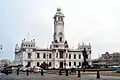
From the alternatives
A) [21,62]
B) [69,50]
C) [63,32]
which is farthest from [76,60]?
[21,62]

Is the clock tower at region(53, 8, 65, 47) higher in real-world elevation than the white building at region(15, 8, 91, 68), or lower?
higher

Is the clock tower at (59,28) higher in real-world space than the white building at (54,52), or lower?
higher

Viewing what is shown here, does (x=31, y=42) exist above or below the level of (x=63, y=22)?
below

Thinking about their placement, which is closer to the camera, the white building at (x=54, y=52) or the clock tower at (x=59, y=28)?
the white building at (x=54, y=52)

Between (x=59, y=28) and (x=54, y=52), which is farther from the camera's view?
(x=59, y=28)

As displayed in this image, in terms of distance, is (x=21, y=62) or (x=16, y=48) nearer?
(x=21, y=62)

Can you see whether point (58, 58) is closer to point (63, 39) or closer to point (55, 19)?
point (63, 39)

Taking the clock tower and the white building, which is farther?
the clock tower

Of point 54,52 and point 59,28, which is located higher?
point 59,28

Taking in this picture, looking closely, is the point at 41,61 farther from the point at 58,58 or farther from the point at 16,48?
the point at 16,48

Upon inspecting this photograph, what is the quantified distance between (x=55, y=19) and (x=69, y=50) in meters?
15.4

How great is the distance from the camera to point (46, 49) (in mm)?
133000

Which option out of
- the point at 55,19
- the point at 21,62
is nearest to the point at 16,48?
the point at 21,62

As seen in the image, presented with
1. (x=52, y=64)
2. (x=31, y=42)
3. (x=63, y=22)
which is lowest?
(x=52, y=64)
